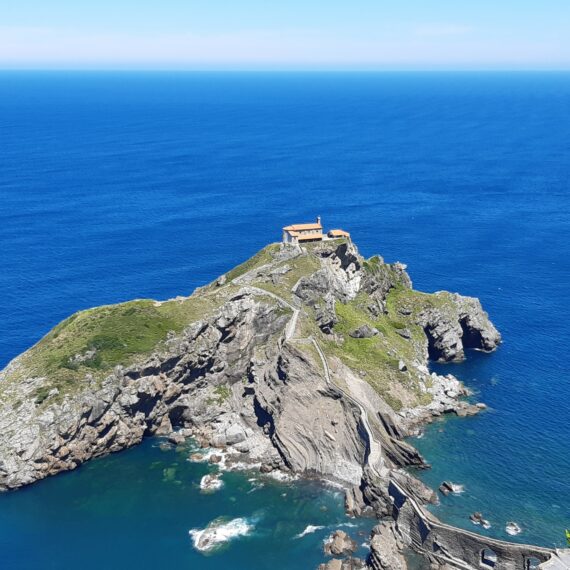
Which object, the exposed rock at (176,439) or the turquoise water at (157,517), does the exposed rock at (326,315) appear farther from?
the turquoise water at (157,517)

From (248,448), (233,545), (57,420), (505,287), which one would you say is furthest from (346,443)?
(505,287)

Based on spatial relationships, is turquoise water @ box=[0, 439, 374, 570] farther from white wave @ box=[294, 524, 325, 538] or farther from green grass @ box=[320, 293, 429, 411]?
green grass @ box=[320, 293, 429, 411]

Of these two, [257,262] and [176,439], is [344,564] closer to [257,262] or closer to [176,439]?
[176,439]

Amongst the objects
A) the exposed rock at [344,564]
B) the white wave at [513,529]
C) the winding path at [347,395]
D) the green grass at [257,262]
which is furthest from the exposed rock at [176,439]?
the white wave at [513,529]

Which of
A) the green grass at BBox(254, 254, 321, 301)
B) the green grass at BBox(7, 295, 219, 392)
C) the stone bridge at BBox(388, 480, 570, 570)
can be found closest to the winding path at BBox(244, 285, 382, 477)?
the green grass at BBox(254, 254, 321, 301)

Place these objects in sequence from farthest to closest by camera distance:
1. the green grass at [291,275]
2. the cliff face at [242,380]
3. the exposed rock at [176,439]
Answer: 1. the green grass at [291,275]
2. the exposed rock at [176,439]
3. the cliff face at [242,380]

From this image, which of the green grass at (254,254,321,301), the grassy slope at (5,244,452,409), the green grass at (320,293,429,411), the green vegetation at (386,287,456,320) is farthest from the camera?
the green vegetation at (386,287,456,320)

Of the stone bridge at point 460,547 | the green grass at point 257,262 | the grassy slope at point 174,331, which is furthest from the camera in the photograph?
the green grass at point 257,262
